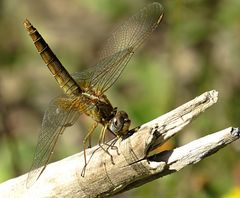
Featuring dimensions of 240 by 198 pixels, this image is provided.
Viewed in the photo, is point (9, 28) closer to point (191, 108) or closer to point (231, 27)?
point (231, 27)

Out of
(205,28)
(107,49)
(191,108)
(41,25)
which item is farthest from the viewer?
(41,25)

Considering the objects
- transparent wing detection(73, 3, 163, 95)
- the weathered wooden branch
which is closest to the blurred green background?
transparent wing detection(73, 3, 163, 95)

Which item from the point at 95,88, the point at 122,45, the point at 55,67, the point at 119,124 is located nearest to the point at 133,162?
the point at 119,124

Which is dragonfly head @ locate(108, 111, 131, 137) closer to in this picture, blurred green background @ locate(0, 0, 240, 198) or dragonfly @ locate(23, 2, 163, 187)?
dragonfly @ locate(23, 2, 163, 187)

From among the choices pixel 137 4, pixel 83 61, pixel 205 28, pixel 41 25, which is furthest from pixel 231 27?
pixel 41 25

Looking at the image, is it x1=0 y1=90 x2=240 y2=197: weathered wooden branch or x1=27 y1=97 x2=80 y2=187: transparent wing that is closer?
x1=0 y1=90 x2=240 y2=197: weathered wooden branch

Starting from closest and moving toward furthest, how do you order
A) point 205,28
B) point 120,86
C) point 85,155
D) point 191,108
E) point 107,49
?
1. point 191,108
2. point 85,155
3. point 107,49
4. point 205,28
5. point 120,86
